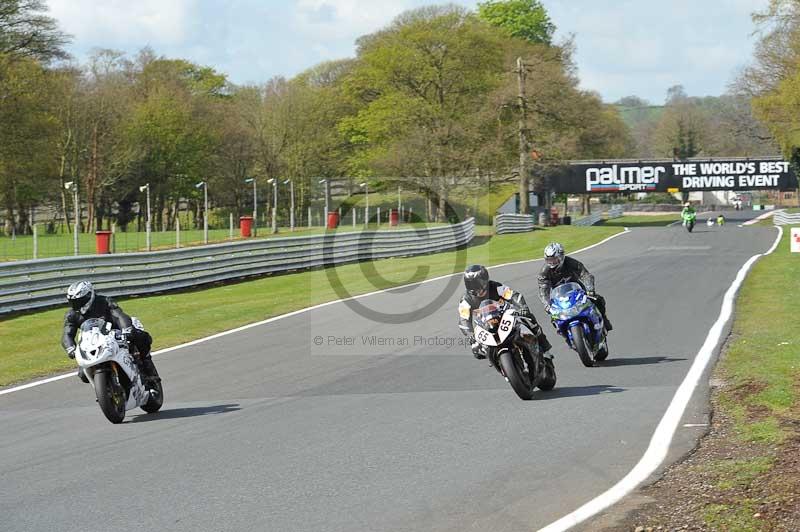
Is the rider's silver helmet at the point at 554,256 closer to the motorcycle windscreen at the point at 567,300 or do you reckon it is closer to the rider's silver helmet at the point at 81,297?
the motorcycle windscreen at the point at 567,300

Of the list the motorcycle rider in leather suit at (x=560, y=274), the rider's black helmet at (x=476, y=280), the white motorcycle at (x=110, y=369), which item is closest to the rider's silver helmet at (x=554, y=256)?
the motorcycle rider in leather suit at (x=560, y=274)

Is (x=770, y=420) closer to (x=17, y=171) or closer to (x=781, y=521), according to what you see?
(x=781, y=521)

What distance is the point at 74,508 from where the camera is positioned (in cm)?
665

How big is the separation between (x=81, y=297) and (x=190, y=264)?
1475 cm

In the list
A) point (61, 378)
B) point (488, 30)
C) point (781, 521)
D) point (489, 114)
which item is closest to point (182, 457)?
point (781, 521)

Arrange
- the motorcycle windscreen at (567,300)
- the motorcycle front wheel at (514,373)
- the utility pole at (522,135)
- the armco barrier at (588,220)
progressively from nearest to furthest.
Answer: the motorcycle front wheel at (514,373) < the motorcycle windscreen at (567,300) < the utility pole at (522,135) < the armco barrier at (588,220)

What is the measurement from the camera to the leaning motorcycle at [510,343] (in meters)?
9.84

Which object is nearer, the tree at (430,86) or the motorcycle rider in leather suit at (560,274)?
the motorcycle rider in leather suit at (560,274)

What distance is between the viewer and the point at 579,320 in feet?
39.8

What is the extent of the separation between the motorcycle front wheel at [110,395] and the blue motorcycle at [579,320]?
523 cm

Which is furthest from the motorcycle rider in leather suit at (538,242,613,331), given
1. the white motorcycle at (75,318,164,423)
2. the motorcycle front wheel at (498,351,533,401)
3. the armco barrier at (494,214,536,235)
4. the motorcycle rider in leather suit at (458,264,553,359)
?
the armco barrier at (494,214,536,235)

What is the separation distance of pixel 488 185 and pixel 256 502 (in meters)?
55.1

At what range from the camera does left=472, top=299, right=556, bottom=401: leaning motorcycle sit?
32.3 ft

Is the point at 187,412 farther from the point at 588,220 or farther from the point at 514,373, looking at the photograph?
the point at 588,220
